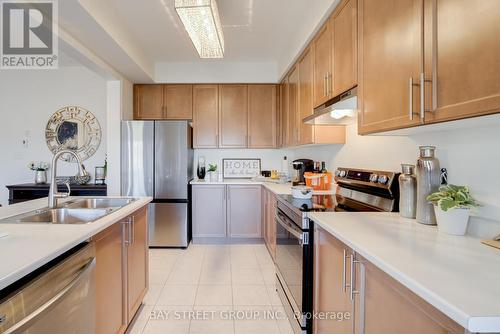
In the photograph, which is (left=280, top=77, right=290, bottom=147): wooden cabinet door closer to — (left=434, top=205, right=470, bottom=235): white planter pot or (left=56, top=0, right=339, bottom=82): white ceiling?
(left=56, top=0, right=339, bottom=82): white ceiling

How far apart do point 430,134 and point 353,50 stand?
68 centimetres

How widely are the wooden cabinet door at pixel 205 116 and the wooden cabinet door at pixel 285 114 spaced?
98 cm

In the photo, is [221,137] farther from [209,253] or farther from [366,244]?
[366,244]

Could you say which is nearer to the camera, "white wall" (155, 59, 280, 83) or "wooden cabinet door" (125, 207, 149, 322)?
"wooden cabinet door" (125, 207, 149, 322)

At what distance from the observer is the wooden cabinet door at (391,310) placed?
2.23ft

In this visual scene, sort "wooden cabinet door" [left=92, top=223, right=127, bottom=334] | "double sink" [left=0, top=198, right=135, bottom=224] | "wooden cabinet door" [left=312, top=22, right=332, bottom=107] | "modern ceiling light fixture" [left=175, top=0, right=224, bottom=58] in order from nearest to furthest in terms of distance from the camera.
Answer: "wooden cabinet door" [left=92, top=223, right=127, bottom=334]
"double sink" [left=0, top=198, right=135, bottom=224]
"modern ceiling light fixture" [left=175, top=0, right=224, bottom=58]
"wooden cabinet door" [left=312, top=22, right=332, bottom=107]

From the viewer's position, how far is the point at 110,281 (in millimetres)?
1505

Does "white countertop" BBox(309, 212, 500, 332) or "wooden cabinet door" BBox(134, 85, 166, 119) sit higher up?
"wooden cabinet door" BBox(134, 85, 166, 119)

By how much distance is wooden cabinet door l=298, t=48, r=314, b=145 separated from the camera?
2.54m

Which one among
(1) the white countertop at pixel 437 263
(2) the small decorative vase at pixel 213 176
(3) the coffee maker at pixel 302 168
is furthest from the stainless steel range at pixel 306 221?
(2) the small decorative vase at pixel 213 176

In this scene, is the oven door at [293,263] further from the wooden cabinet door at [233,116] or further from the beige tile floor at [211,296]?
the wooden cabinet door at [233,116]

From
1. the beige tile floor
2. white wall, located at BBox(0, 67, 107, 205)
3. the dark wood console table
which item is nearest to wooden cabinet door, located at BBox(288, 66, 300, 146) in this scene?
the beige tile floor

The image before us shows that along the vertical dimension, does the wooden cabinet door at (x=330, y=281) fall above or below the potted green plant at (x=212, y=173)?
below

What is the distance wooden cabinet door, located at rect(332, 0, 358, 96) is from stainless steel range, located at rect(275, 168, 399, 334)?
643 mm
